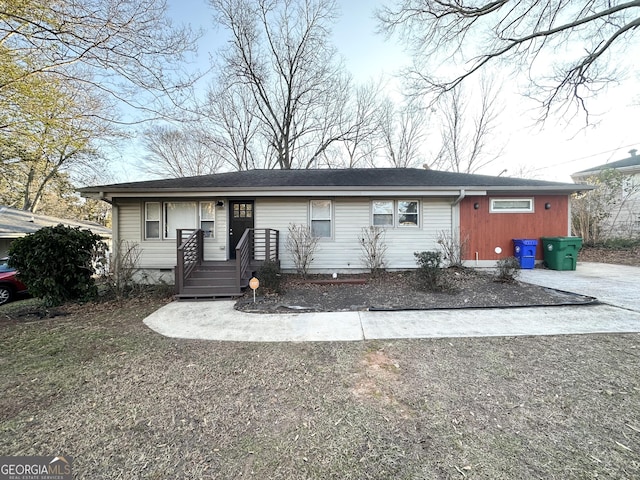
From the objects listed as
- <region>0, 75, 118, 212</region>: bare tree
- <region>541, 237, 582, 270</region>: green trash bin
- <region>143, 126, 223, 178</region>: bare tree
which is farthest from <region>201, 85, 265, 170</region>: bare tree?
<region>541, 237, 582, 270</region>: green trash bin

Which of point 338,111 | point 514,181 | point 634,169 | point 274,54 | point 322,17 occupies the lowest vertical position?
point 514,181

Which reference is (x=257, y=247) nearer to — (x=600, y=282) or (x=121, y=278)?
(x=121, y=278)

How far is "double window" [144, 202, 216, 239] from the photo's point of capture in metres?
8.10

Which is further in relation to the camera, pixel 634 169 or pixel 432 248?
pixel 634 169

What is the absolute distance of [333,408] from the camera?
7.25 feet

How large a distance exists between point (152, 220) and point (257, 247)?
3671 millimetres

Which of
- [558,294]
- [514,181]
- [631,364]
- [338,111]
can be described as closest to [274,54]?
[338,111]

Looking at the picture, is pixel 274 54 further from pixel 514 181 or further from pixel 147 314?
pixel 147 314

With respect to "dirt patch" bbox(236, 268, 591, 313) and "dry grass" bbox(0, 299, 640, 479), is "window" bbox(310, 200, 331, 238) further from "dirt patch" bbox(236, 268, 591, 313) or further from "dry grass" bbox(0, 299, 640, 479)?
"dry grass" bbox(0, 299, 640, 479)

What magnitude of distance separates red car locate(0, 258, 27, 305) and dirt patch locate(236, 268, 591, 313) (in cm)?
697

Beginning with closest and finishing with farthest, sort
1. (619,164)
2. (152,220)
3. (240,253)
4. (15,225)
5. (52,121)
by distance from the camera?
1. (240,253)
2. (52,121)
3. (152,220)
4. (15,225)
5. (619,164)

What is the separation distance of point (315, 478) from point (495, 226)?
9363mm

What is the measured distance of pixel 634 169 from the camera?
46.0 feet

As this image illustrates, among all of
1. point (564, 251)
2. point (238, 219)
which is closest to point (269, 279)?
point (238, 219)
